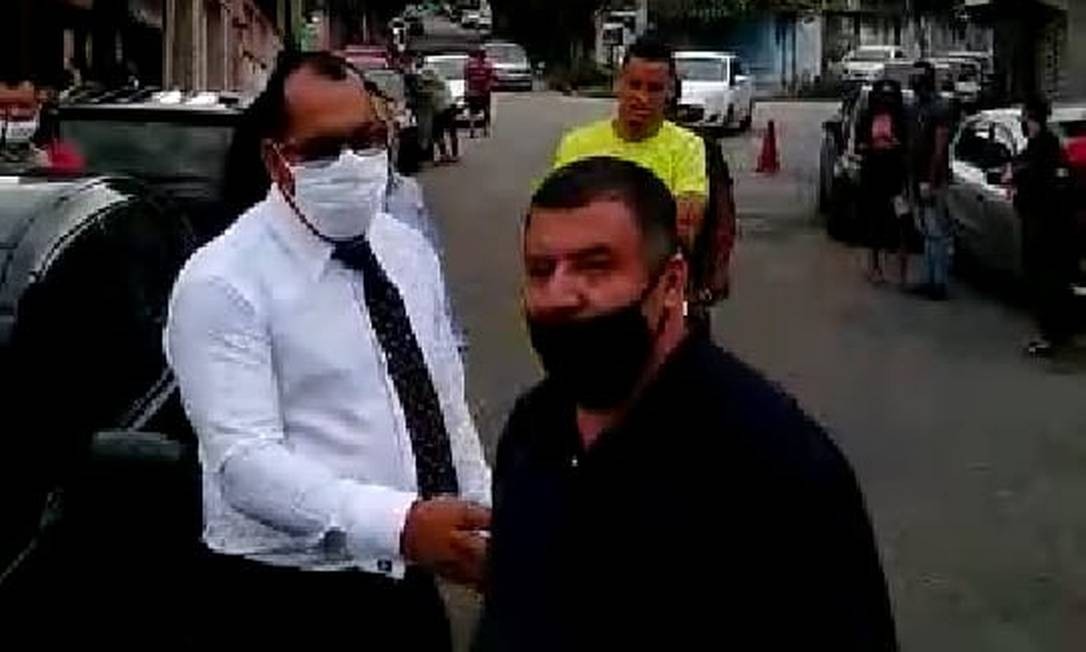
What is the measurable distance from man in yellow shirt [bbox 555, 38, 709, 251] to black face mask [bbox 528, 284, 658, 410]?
13.2 feet

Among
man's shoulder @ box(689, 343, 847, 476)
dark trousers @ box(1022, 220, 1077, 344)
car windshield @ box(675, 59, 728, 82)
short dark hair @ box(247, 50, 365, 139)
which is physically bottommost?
dark trousers @ box(1022, 220, 1077, 344)

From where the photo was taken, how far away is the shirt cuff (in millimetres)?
3385

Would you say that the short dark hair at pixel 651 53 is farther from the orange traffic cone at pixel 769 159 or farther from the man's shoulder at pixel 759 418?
the orange traffic cone at pixel 769 159

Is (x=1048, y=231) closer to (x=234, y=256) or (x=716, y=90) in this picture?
(x=234, y=256)

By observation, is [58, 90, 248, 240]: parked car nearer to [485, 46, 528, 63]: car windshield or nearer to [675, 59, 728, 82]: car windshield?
[675, 59, 728, 82]: car windshield

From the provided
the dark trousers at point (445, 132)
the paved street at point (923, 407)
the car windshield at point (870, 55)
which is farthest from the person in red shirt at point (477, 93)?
the paved street at point (923, 407)

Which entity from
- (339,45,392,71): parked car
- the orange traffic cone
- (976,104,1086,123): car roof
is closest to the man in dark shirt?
(976,104,1086,123): car roof

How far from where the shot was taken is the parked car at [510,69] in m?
60.1

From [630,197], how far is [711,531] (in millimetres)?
405

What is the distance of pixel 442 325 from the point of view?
3.88 m

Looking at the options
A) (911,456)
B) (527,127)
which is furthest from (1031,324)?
(527,127)

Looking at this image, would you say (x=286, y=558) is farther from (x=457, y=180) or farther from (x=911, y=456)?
(x=457, y=180)

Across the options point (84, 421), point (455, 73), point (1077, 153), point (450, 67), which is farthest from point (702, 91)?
point (84, 421)

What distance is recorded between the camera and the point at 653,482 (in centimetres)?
260
